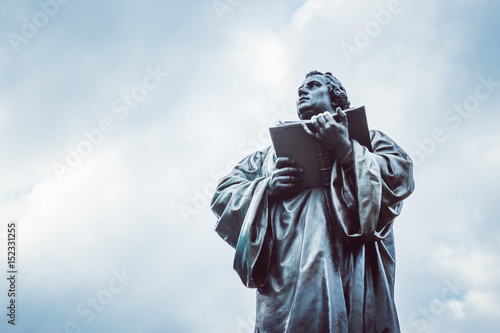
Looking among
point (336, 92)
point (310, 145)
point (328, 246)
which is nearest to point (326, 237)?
point (328, 246)

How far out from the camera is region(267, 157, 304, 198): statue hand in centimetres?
627

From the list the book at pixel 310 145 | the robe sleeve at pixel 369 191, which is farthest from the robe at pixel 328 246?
the book at pixel 310 145

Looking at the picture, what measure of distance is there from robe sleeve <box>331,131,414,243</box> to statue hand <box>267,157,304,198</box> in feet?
1.25

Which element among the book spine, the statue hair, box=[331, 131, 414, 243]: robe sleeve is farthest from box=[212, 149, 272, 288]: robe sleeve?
the statue hair

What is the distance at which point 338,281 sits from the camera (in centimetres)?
564

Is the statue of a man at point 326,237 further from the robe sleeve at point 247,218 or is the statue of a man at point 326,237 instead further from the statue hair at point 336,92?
the statue hair at point 336,92

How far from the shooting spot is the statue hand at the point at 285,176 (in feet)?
20.6

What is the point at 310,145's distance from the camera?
6.20m

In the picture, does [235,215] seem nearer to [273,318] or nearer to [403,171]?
[273,318]

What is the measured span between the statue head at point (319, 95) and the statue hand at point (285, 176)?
830 millimetres

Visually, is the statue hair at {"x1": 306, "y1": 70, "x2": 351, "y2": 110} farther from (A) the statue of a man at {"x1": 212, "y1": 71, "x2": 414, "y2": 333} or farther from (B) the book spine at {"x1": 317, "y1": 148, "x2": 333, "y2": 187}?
(B) the book spine at {"x1": 317, "y1": 148, "x2": 333, "y2": 187}

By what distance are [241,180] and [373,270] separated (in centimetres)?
173

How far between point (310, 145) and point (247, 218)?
0.91 meters

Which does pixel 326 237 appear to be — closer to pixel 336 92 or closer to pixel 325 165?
pixel 325 165
